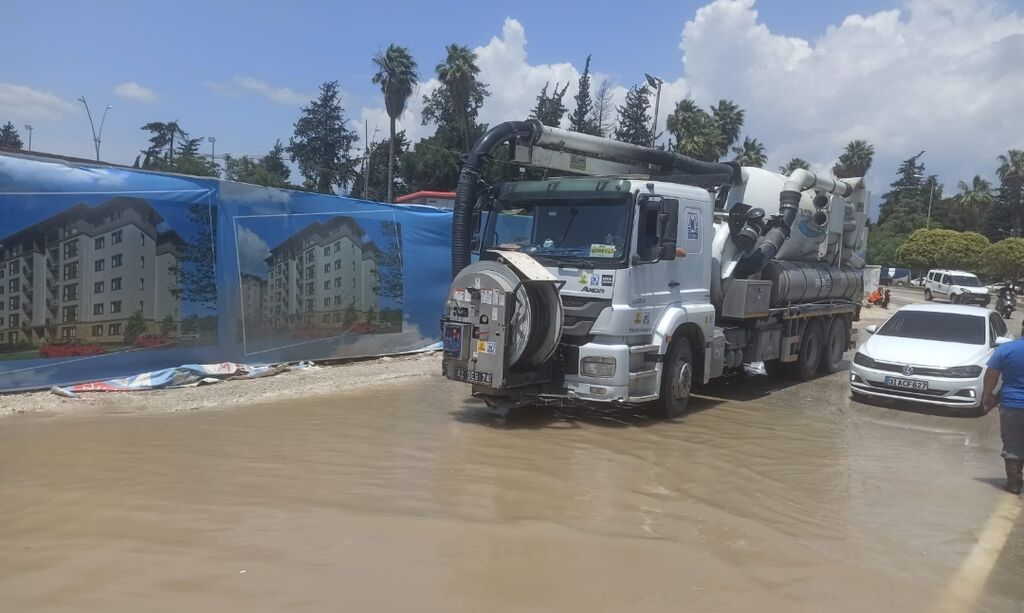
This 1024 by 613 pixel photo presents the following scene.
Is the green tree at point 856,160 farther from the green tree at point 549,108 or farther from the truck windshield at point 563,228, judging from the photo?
the truck windshield at point 563,228

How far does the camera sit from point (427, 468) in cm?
650

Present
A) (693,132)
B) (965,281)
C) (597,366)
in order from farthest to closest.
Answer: (693,132) → (965,281) → (597,366)

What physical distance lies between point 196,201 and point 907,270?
6545 cm

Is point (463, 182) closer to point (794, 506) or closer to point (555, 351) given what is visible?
point (555, 351)

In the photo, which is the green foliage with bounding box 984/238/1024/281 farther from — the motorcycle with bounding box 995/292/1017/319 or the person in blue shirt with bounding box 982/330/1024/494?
the person in blue shirt with bounding box 982/330/1024/494

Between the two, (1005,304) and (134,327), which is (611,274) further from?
(1005,304)

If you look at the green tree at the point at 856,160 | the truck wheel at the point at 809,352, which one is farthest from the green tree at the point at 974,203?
the truck wheel at the point at 809,352

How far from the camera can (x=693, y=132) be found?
45906mm

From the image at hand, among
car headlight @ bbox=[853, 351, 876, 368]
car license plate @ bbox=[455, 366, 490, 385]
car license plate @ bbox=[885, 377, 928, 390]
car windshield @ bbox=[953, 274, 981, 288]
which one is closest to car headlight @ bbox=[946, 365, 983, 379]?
car license plate @ bbox=[885, 377, 928, 390]

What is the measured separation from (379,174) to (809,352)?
49452mm

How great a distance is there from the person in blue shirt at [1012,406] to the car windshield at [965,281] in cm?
3630

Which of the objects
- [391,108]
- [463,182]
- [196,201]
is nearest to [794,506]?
[463,182]

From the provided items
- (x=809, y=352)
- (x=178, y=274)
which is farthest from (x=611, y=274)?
(x=809, y=352)

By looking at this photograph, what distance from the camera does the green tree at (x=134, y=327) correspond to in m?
9.28
